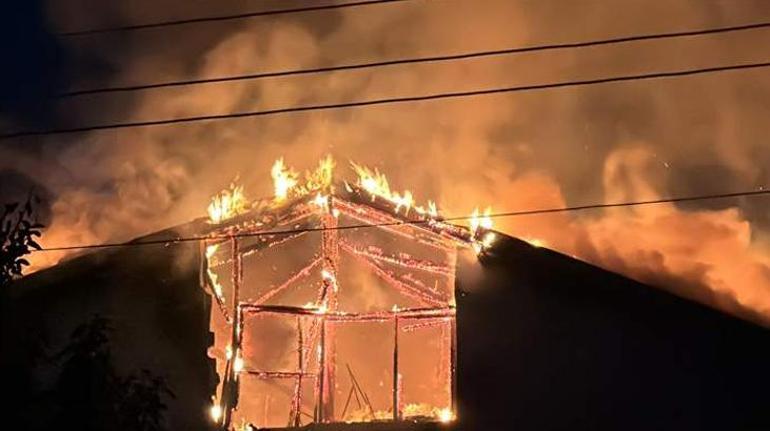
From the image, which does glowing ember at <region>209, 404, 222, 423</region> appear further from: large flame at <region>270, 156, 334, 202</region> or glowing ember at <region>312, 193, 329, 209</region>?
glowing ember at <region>312, 193, 329, 209</region>

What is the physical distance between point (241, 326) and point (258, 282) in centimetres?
188

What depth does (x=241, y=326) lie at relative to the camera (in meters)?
14.4

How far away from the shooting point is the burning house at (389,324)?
43.4 ft

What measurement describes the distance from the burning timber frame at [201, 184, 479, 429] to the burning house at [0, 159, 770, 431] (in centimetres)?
3

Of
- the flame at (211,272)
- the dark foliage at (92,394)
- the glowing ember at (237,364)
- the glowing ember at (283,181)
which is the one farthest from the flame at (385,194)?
the dark foliage at (92,394)

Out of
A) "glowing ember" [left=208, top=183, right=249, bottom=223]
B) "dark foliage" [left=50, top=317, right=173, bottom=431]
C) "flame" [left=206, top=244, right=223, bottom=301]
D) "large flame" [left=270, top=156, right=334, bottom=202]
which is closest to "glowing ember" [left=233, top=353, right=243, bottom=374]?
"flame" [left=206, top=244, right=223, bottom=301]

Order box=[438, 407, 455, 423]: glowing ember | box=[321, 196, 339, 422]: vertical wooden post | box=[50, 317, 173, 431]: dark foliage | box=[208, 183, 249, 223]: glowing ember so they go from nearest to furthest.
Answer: box=[50, 317, 173, 431]: dark foliage → box=[438, 407, 455, 423]: glowing ember → box=[208, 183, 249, 223]: glowing ember → box=[321, 196, 339, 422]: vertical wooden post

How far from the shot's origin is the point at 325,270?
14.7m

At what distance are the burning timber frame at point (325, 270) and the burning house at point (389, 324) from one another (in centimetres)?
3

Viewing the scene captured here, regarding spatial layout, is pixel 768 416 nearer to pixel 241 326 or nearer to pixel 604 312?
pixel 604 312

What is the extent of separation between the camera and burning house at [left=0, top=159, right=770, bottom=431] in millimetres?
13242

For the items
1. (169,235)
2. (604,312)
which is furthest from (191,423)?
(604,312)

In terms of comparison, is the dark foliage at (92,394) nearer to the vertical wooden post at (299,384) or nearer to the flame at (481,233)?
the vertical wooden post at (299,384)

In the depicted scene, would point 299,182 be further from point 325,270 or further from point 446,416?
point 446,416
